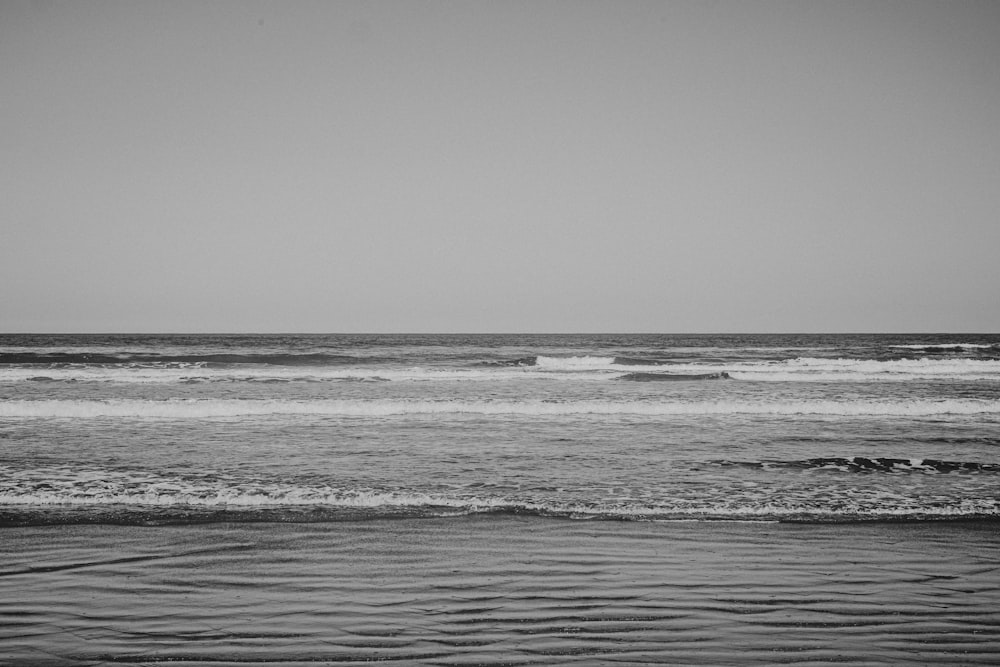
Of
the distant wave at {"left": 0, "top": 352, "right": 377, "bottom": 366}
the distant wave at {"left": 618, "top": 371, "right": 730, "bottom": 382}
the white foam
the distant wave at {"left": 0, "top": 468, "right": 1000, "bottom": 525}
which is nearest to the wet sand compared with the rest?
the distant wave at {"left": 0, "top": 468, "right": 1000, "bottom": 525}

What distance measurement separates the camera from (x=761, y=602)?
4730 mm

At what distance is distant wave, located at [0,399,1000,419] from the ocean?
38.0 inches

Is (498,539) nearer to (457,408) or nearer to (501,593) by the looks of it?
(501,593)

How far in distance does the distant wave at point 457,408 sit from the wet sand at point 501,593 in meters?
10.2

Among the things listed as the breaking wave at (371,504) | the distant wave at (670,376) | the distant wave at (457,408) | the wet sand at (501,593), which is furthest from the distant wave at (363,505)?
the distant wave at (670,376)

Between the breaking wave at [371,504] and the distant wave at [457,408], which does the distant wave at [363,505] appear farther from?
the distant wave at [457,408]

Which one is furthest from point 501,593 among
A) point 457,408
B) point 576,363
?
point 576,363

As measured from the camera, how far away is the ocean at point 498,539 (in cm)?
415

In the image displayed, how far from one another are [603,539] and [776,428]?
934 cm

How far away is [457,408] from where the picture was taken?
694 inches

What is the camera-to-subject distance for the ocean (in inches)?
163

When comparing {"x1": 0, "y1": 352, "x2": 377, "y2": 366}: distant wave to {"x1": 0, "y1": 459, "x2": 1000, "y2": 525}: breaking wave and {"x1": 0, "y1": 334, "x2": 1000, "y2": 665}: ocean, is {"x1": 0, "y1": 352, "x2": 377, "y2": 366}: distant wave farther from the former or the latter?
{"x1": 0, "y1": 459, "x2": 1000, "y2": 525}: breaking wave

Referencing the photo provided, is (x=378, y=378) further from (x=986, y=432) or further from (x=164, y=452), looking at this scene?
(x=986, y=432)

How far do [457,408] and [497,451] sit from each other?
21.1 feet
